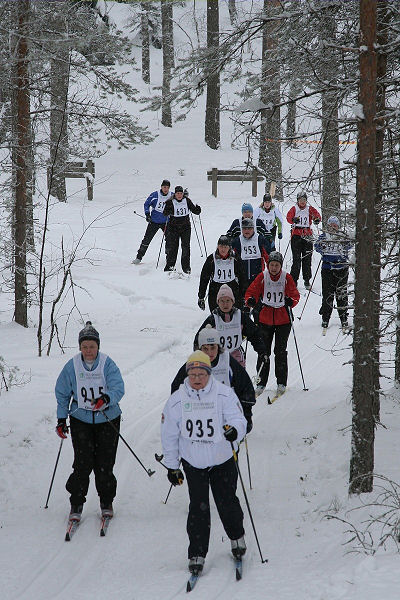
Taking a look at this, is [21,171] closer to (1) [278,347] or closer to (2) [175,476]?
(1) [278,347]

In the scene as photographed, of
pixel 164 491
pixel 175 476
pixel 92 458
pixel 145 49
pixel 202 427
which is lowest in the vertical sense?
pixel 164 491

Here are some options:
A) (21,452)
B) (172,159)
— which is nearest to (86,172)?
(172,159)

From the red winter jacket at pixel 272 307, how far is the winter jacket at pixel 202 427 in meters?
4.46

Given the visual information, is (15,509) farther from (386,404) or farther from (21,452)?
(386,404)

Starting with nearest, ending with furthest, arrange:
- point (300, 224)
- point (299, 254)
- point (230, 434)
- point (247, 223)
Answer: point (230, 434) → point (247, 223) → point (300, 224) → point (299, 254)

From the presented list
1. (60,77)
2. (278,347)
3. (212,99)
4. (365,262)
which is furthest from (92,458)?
(212,99)

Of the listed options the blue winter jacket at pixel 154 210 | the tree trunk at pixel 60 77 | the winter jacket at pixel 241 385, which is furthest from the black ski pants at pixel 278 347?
the blue winter jacket at pixel 154 210

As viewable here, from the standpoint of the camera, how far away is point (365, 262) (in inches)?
229

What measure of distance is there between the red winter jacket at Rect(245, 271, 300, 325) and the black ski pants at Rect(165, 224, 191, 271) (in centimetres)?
733

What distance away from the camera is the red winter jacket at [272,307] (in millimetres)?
9898

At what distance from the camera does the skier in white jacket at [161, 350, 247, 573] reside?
5.44 meters

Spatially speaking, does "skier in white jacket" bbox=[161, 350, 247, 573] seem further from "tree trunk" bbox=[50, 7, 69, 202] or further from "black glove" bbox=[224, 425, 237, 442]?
"tree trunk" bbox=[50, 7, 69, 202]

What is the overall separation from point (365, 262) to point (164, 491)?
11.4 ft

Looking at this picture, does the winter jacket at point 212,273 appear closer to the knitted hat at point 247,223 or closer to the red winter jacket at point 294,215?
the knitted hat at point 247,223
